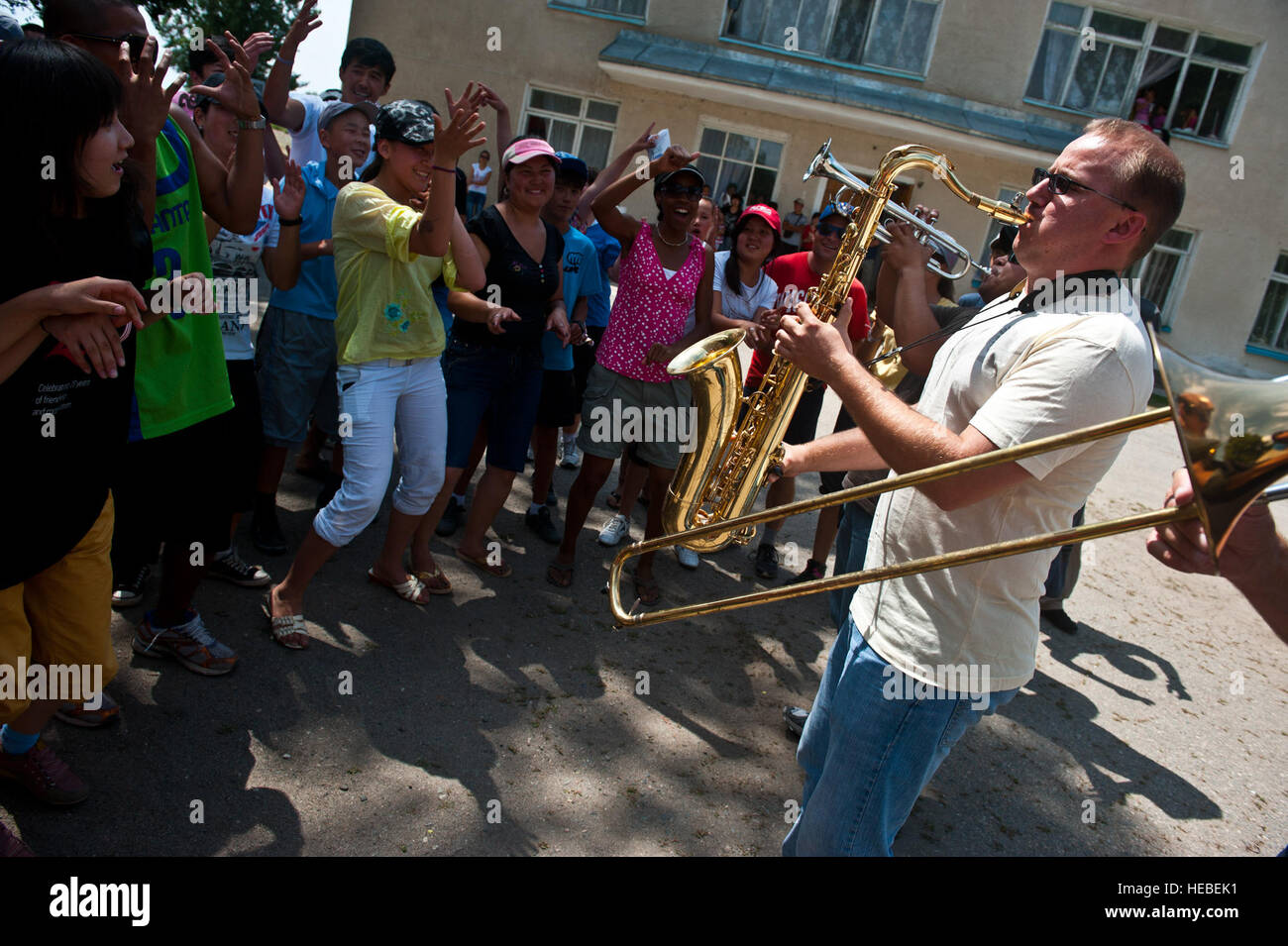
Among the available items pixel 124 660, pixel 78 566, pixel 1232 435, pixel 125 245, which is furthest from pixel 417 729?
pixel 1232 435

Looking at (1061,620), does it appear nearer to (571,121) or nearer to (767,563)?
(767,563)

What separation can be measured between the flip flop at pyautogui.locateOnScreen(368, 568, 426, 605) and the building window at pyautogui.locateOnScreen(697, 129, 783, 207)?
1447 centimetres

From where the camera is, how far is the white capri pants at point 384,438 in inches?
133

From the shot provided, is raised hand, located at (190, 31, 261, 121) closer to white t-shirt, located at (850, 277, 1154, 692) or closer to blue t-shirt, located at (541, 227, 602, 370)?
blue t-shirt, located at (541, 227, 602, 370)

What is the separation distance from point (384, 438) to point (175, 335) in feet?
2.94

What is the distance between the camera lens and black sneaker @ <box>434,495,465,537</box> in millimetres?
4742

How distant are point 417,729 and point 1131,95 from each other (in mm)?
19360

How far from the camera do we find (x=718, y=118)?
16.8 meters

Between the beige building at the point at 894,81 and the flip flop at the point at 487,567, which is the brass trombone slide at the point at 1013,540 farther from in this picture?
the beige building at the point at 894,81

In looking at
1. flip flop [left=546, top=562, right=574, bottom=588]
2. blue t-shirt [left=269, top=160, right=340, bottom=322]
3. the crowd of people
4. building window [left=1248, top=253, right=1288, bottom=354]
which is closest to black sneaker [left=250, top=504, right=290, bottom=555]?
the crowd of people

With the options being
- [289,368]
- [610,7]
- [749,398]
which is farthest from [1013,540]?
[610,7]

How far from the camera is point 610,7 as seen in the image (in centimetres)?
1631
